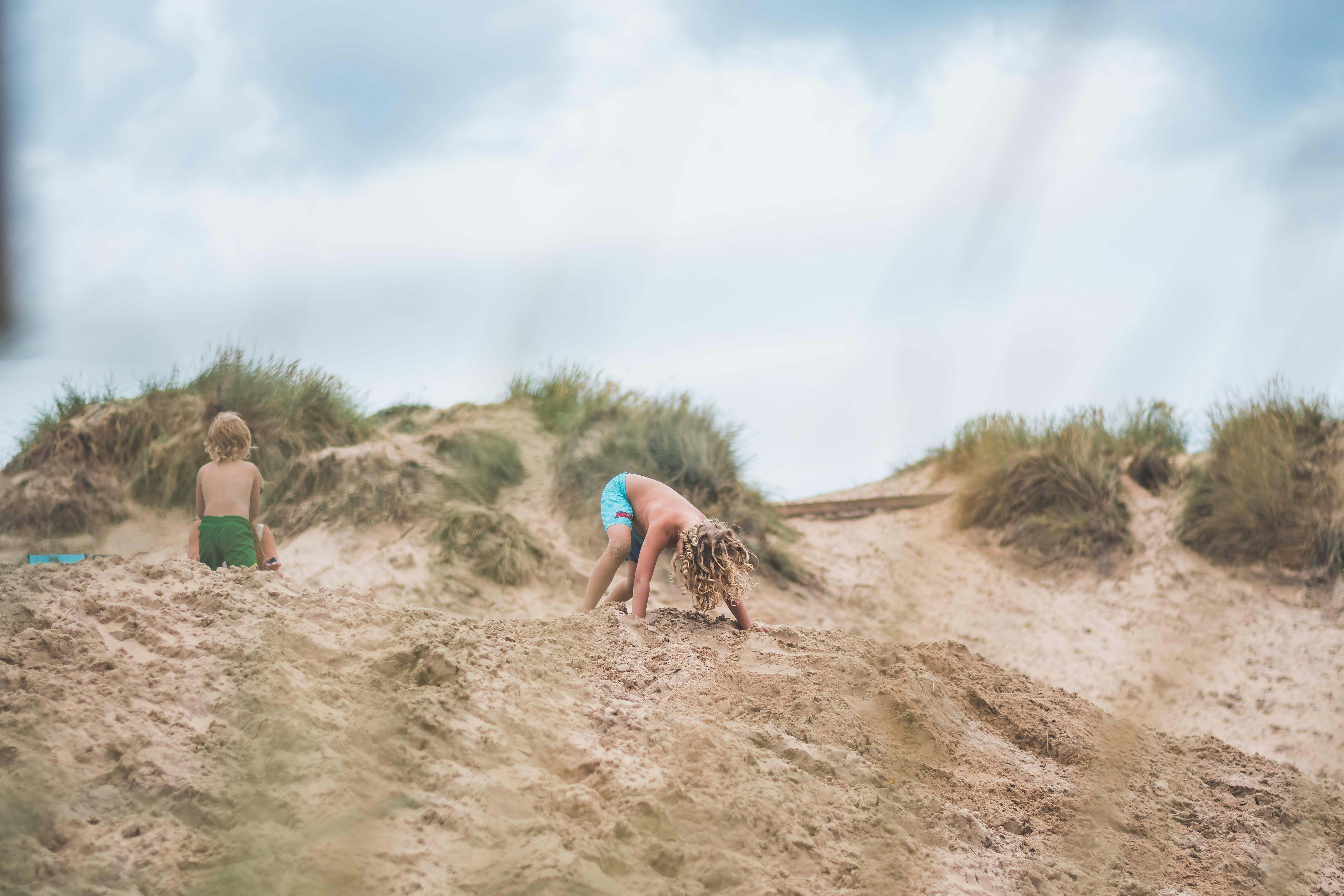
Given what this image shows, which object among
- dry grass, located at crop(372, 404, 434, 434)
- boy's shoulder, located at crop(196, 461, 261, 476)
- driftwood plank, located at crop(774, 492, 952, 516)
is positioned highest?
dry grass, located at crop(372, 404, 434, 434)

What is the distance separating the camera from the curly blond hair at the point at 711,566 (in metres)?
4.35

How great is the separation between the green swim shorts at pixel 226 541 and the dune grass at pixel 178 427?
125 inches

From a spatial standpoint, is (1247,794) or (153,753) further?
(1247,794)

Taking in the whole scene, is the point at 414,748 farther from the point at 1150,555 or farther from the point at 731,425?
the point at 1150,555

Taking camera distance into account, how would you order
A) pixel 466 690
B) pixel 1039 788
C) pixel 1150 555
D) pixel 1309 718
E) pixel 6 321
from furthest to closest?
1. pixel 1150 555
2. pixel 1309 718
3. pixel 1039 788
4. pixel 466 690
5. pixel 6 321

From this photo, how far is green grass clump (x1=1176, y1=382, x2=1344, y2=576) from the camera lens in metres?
8.37

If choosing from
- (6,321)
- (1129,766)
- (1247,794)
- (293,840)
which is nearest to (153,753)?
(293,840)

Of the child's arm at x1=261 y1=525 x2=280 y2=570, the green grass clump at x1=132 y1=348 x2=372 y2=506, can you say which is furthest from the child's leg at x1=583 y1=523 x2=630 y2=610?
the green grass clump at x1=132 y1=348 x2=372 y2=506

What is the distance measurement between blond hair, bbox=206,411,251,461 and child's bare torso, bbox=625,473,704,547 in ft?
6.94

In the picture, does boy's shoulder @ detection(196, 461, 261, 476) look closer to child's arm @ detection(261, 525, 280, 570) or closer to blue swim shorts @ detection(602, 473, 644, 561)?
child's arm @ detection(261, 525, 280, 570)

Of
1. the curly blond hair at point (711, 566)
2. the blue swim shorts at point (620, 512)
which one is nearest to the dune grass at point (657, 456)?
the blue swim shorts at point (620, 512)

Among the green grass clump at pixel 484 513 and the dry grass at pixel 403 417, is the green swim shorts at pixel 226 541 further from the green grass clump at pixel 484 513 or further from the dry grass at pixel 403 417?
the dry grass at pixel 403 417

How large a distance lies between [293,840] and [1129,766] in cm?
370

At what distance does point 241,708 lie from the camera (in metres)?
2.57
